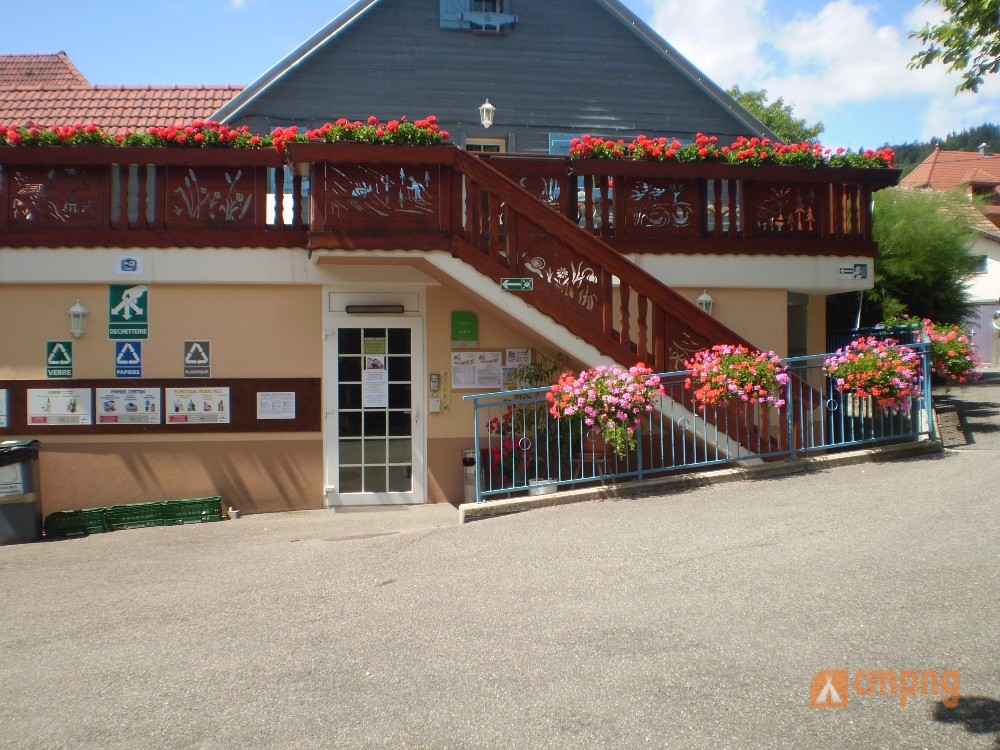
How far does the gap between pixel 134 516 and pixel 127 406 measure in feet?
4.18

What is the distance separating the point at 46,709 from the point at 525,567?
10.5 ft

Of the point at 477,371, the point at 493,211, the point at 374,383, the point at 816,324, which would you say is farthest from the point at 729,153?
the point at 374,383

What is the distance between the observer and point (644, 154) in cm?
1105

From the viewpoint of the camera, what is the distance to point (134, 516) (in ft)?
34.0

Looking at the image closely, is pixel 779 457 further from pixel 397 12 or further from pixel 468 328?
pixel 397 12

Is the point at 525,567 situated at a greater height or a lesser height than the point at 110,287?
lesser

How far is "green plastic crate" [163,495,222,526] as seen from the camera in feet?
34.1

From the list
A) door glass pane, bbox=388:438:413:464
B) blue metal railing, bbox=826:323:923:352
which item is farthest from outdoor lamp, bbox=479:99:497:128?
blue metal railing, bbox=826:323:923:352

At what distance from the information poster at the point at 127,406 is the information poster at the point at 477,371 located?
3.45 meters

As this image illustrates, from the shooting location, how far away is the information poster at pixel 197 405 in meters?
10.7

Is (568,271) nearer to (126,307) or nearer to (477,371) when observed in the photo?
(477,371)

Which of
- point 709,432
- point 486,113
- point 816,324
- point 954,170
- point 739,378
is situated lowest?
point 709,432

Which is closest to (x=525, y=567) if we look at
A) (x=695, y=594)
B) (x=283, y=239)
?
(x=695, y=594)

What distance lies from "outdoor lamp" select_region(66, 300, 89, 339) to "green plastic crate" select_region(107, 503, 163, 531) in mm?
2037
